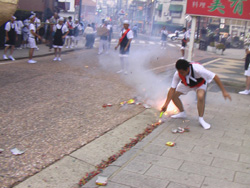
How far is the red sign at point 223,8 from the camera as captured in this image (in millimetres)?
8195

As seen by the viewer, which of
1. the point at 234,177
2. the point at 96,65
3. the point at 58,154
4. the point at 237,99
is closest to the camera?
the point at 234,177

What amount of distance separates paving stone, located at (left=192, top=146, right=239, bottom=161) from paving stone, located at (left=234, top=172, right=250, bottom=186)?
0.52 metres

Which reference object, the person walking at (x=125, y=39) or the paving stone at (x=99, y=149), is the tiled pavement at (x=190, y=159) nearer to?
the paving stone at (x=99, y=149)

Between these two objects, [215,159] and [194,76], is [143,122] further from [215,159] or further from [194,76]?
[215,159]

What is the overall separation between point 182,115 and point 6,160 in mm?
3511

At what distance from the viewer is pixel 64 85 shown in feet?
30.1

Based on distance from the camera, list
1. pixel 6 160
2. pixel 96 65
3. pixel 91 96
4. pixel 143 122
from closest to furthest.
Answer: pixel 6 160 → pixel 143 122 → pixel 91 96 → pixel 96 65

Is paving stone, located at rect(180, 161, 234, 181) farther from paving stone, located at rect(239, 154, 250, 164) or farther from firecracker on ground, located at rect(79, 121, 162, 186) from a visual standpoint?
firecracker on ground, located at rect(79, 121, 162, 186)

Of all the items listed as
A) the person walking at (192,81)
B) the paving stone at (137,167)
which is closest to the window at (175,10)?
the person walking at (192,81)

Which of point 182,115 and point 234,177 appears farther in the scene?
point 182,115

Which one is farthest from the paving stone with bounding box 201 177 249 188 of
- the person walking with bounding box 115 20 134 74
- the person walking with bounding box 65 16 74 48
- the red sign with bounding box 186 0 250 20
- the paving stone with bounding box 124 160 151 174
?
the person walking with bounding box 65 16 74 48

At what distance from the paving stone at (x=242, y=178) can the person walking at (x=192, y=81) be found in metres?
1.76

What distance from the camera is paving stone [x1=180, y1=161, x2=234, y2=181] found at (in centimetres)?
406

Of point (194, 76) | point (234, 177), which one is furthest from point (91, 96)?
point (234, 177)
